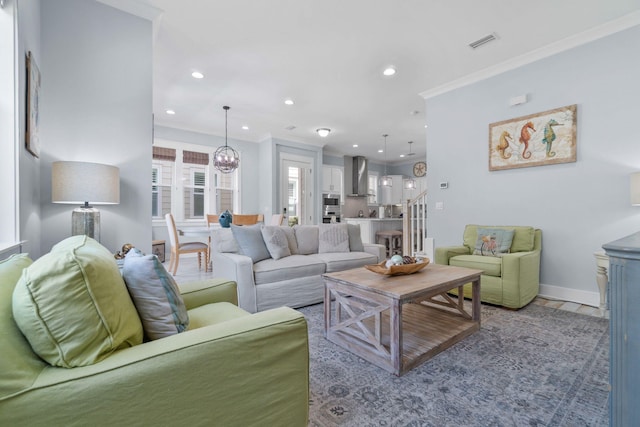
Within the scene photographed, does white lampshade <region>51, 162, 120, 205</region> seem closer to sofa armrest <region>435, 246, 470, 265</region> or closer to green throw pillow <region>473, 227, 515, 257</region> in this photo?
sofa armrest <region>435, 246, 470, 265</region>

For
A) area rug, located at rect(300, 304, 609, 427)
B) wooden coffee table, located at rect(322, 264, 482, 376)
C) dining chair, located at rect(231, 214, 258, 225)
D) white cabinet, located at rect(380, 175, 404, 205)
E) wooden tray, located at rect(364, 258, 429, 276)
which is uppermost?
white cabinet, located at rect(380, 175, 404, 205)

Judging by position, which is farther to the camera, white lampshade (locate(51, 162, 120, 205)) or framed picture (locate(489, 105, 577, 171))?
framed picture (locate(489, 105, 577, 171))

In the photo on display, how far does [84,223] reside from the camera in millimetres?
2172

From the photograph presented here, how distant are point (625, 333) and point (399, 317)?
3.17ft

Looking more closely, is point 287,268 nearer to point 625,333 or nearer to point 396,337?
point 396,337

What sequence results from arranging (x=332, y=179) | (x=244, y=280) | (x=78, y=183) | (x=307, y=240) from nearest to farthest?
(x=78, y=183) < (x=244, y=280) < (x=307, y=240) < (x=332, y=179)

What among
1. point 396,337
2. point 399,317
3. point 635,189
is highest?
point 635,189

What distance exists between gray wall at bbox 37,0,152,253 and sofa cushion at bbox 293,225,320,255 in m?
1.59

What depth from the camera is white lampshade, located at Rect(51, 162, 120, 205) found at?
6.62 feet

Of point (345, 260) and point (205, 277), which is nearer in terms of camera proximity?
point (345, 260)

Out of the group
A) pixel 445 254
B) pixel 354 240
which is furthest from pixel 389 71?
pixel 445 254

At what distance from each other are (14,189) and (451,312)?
126 inches

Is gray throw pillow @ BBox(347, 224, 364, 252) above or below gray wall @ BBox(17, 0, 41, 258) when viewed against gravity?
below

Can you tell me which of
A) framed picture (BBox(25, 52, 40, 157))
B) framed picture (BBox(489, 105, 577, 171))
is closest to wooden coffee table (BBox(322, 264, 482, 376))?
framed picture (BBox(489, 105, 577, 171))
